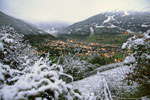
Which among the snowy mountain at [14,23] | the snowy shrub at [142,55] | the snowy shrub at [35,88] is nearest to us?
the snowy shrub at [35,88]

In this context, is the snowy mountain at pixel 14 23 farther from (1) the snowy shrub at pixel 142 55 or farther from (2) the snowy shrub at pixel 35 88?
(2) the snowy shrub at pixel 35 88

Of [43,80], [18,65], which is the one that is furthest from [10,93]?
[18,65]

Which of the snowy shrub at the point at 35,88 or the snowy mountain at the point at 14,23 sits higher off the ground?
the snowy mountain at the point at 14,23

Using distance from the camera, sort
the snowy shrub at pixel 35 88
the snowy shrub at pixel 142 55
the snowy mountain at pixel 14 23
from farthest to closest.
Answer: the snowy mountain at pixel 14 23, the snowy shrub at pixel 142 55, the snowy shrub at pixel 35 88

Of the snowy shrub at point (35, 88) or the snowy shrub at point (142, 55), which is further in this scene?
the snowy shrub at point (142, 55)

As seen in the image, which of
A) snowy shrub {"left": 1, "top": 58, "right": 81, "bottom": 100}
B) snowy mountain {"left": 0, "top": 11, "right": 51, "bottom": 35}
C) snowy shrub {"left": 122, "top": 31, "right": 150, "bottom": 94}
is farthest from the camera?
snowy mountain {"left": 0, "top": 11, "right": 51, "bottom": 35}

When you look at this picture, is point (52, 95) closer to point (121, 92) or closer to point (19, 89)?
point (19, 89)

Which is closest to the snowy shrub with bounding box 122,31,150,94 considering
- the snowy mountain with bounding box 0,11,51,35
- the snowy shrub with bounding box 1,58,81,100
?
the snowy shrub with bounding box 1,58,81,100

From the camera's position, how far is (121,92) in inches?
409

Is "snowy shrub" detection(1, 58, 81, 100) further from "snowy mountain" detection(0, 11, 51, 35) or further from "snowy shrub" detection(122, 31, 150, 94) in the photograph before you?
"snowy mountain" detection(0, 11, 51, 35)

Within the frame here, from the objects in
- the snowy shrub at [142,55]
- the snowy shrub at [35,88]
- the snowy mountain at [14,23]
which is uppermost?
the snowy mountain at [14,23]

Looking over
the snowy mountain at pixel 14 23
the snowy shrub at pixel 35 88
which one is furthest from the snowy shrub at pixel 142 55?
the snowy mountain at pixel 14 23

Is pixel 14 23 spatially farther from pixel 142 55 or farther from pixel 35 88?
pixel 35 88

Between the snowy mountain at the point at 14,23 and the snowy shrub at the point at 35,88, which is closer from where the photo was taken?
the snowy shrub at the point at 35,88
